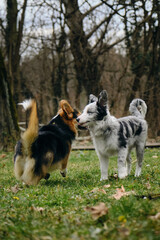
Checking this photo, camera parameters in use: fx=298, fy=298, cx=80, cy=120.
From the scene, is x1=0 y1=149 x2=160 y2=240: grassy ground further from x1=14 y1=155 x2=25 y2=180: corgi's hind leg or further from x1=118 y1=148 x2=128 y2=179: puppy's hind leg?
x1=118 y1=148 x2=128 y2=179: puppy's hind leg

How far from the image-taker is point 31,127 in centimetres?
541

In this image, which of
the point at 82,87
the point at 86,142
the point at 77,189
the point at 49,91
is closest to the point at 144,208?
the point at 77,189

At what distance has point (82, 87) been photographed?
1831 centimetres

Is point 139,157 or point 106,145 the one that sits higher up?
point 106,145

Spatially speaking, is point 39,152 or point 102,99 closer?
point 39,152

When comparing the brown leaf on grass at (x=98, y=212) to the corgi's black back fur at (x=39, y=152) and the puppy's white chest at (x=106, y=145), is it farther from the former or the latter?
the puppy's white chest at (x=106, y=145)

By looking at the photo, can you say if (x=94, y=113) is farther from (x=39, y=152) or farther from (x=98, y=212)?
(x=98, y=212)

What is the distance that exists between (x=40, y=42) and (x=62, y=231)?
856 inches

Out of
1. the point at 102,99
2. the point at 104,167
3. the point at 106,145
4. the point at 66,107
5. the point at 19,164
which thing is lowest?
the point at 104,167

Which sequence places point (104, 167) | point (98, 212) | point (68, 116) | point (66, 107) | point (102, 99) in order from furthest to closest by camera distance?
point (68, 116) → point (66, 107) → point (104, 167) → point (102, 99) → point (98, 212)

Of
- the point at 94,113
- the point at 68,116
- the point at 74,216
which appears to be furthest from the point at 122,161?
the point at 74,216

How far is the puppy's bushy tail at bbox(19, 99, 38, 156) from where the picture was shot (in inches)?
211

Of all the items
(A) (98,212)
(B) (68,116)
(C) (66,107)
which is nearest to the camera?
(A) (98,212)

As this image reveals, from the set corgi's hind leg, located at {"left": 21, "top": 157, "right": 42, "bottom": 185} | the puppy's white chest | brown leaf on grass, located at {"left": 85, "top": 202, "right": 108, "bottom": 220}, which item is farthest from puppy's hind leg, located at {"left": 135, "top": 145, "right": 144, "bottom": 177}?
brown leaf on grass, located at {"left": 85, "top": 202, "right": 108, "bottom": 220}
